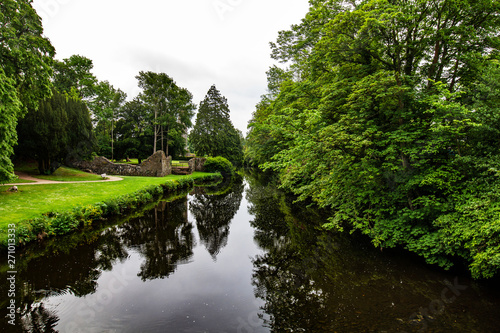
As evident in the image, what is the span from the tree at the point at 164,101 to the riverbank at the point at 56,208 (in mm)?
22446

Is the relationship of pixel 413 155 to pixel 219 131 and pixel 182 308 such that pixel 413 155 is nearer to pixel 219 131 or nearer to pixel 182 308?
pixel 182 308

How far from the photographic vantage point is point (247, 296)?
18.0ft

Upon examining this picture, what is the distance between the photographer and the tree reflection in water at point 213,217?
29.8 ft

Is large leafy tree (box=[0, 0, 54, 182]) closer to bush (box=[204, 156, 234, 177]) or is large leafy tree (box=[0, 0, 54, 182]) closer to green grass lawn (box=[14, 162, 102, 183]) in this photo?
green grass lawn (box=[14, 162, 102, 183])

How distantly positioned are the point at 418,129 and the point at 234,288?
6.91 meters

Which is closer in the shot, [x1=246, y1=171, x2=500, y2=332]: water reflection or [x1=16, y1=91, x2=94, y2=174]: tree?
[x1=246, y1=171, x2=500, y2=332]: water reflection

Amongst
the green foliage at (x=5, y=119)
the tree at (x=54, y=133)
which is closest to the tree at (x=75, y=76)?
the tree at (x=54, y=133)

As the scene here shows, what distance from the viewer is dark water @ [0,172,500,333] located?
436 cm

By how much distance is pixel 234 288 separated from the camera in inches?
232

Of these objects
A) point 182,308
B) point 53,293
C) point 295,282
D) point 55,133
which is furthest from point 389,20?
point 55,133

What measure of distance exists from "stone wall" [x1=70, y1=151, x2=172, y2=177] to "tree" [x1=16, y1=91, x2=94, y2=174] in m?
3.34

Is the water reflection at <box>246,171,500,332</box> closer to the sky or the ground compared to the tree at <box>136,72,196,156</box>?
closer to the ground

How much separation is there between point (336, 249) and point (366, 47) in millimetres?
7165

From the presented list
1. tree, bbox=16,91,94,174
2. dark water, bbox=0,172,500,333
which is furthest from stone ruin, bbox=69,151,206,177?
dark water, bbox=0,172,500,333
